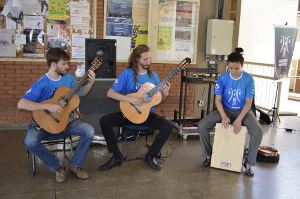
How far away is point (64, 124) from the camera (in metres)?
3.03

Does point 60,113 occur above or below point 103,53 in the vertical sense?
below

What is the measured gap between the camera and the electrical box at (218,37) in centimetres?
543

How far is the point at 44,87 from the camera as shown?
3.03 m

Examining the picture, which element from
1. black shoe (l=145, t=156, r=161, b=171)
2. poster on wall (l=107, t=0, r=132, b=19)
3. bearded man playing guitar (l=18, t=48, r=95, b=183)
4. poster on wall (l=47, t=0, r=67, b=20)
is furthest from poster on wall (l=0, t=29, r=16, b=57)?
black shoe (l=145, t=156, r=161, b=171)

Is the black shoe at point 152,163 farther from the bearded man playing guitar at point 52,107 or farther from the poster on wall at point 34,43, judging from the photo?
the poster on wall at point 34,43

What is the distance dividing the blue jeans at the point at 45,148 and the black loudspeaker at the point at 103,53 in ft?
3.24

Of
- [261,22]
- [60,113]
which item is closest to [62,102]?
[60,113]

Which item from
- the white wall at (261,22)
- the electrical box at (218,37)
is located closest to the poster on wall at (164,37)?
the electrical box at (218,37)

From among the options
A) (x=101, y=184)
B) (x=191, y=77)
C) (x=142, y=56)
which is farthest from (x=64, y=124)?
(x=191, y=77)

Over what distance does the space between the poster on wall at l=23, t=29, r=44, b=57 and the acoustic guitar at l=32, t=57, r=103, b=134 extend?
211 centimetres

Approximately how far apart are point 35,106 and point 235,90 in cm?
214

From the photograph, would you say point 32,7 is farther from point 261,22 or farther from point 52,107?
point 261,22

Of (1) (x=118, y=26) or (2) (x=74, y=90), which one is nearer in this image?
(2) (x=74, y=90)

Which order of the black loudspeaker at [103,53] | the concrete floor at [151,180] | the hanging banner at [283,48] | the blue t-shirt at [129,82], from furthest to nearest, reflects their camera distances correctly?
the hanging banner at [283,48] → the black loudspeaker at [103,53] → the blue t-shirt at [129,82] → the concrete floor at [151,180]
